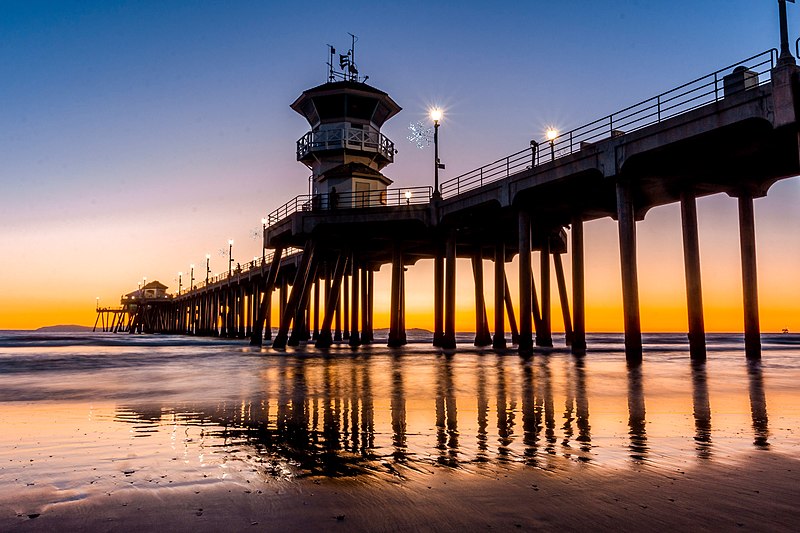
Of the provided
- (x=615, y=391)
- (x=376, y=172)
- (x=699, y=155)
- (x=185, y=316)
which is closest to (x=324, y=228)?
(x=376, y=172)

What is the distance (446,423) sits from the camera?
8312mm

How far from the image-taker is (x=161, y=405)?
10.9 m

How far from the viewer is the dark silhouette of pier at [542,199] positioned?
21.0 meters

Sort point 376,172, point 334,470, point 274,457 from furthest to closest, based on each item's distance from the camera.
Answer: point 376,172
point 274,457
point 334,470

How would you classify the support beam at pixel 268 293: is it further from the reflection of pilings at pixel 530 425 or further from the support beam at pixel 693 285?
the reflection of pilings at pixel 530 425

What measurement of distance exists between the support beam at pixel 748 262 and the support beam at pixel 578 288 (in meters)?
8.12

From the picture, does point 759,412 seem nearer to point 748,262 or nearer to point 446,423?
point 446,423

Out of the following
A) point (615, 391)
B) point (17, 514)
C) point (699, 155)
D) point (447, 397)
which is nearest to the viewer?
point (17, 514)

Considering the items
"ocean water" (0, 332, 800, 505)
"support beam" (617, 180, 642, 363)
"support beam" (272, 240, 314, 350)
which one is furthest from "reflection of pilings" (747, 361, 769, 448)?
"support beam" (272, 240, 314, 350)

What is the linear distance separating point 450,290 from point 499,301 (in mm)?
3715

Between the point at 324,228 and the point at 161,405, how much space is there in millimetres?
29417

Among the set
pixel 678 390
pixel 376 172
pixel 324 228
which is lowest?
pixel 678 390

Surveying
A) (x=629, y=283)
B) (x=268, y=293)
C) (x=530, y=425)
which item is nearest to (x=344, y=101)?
(x=268, y=293)

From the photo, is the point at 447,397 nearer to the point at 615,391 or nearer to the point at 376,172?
the point at 615,391
